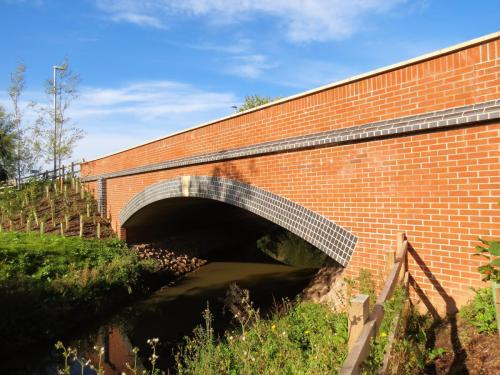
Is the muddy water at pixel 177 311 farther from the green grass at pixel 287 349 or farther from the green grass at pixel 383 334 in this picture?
the green grass at pixel 383 334

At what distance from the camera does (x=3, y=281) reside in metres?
7.70

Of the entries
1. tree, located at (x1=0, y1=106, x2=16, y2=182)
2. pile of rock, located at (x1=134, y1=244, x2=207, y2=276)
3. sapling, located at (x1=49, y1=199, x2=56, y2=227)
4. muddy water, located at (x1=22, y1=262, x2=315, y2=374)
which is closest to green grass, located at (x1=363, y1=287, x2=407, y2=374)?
muddy water, located at (x1=22, y1=262, x2=315, y2=374)

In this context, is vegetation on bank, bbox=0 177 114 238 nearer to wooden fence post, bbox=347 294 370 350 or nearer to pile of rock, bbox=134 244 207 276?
pile of rock, bbox=134 244 207 276

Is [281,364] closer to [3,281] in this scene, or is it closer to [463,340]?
[463,340]

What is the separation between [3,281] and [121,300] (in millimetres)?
2413

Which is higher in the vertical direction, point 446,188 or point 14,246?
point 446,188

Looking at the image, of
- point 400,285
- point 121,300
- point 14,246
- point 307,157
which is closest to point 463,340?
point 400,285

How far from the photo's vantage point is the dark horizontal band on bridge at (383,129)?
376 centimetres

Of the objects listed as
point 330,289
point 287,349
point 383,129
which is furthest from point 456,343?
point 330,289

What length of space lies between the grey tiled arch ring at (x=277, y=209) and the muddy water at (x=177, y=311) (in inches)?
92.7

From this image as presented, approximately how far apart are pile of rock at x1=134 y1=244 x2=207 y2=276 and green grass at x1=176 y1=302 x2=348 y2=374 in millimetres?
6526

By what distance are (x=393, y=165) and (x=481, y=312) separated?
1.78 m

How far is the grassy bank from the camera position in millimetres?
6875

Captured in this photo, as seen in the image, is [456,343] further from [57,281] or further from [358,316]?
[57,281]
